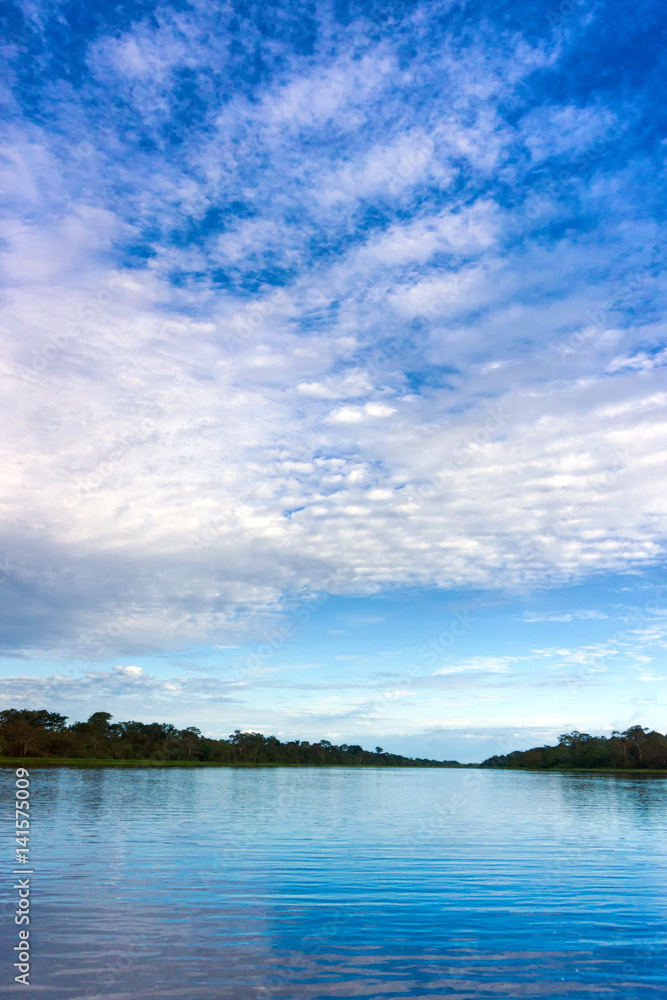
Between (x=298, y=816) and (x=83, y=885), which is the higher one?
(x=83, y=885)

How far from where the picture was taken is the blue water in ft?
57.7

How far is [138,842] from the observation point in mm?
41750

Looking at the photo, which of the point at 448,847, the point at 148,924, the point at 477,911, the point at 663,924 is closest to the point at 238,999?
the point at 148,924

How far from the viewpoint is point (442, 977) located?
59.6 ft

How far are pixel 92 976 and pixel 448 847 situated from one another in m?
31.9

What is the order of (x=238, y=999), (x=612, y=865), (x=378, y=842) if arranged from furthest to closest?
(x=378, y=842), (x=612, y=865), (x=238, y=999)

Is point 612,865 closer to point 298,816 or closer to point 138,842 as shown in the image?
point 138,842

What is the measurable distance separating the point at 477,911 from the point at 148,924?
1202cm

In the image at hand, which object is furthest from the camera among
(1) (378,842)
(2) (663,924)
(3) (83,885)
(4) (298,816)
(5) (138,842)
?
(4) (298,816)

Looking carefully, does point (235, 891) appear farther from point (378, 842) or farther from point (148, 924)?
point (378, 842)

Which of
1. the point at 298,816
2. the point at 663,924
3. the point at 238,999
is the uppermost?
the point at 238,999

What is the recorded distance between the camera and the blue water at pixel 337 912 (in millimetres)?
17594

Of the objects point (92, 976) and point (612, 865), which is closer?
point (92, 976)

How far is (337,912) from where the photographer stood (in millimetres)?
25250
